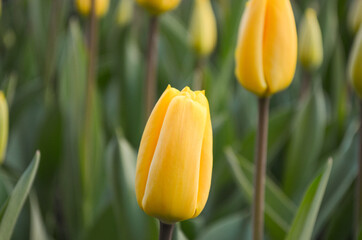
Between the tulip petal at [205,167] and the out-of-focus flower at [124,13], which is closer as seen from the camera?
the tulip petal at [205,167]

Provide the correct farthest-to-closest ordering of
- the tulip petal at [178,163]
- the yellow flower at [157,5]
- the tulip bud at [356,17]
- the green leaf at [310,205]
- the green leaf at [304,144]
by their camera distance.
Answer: the tulip bud at [356,17], the green leaf at [304,144], the yellow flower at [157,5], the green leaf at [310,205], the tulip petal at [178,163]

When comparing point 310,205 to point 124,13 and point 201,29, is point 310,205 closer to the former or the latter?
point 201,29

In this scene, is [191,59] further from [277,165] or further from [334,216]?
[334,216]

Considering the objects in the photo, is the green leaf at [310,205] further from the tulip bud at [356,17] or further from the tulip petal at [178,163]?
the tulip bud at [356,17]

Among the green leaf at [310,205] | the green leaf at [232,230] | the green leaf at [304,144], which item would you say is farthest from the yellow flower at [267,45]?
the green leaf at [304,144]

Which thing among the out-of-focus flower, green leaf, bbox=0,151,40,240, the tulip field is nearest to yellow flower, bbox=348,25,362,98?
the tulip field

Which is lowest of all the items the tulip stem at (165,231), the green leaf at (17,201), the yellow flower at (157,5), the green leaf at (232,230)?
the green leaf at (232,230)

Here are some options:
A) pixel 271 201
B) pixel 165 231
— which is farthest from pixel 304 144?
pixel 165 231

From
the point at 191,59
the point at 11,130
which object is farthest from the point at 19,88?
Result: the point at 191,59
